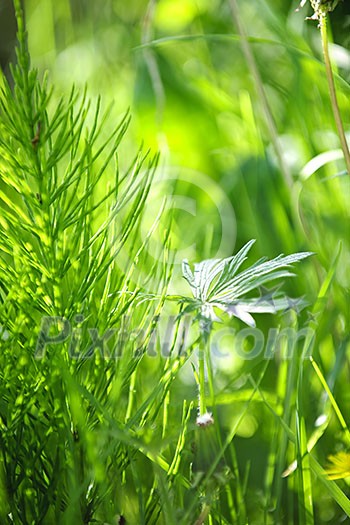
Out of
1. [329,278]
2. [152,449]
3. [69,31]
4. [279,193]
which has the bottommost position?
[152,449]

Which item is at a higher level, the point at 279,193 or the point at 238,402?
the point at 279,193

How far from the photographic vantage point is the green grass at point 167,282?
1.10 feet

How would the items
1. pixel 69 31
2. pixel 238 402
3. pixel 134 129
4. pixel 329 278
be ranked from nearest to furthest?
pixel 329 278 < pixel 238 402 < pixel 134 129 < pixel 69 31

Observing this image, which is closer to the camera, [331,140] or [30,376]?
[30,376]

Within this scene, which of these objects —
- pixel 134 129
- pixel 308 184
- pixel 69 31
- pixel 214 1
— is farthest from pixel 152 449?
pixel 69 31

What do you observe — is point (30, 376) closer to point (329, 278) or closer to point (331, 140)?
point (329, 278)

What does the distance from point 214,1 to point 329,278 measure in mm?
691

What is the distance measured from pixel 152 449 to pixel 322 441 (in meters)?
0.25

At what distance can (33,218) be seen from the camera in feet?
1.21

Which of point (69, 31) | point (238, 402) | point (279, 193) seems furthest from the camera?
point (69, 31)

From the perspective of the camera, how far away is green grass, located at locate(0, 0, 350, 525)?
34 centimetres

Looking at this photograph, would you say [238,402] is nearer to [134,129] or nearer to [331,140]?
[331,140]

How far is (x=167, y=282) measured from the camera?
1.16 feet

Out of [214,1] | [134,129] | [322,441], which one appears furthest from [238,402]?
[214,1]
